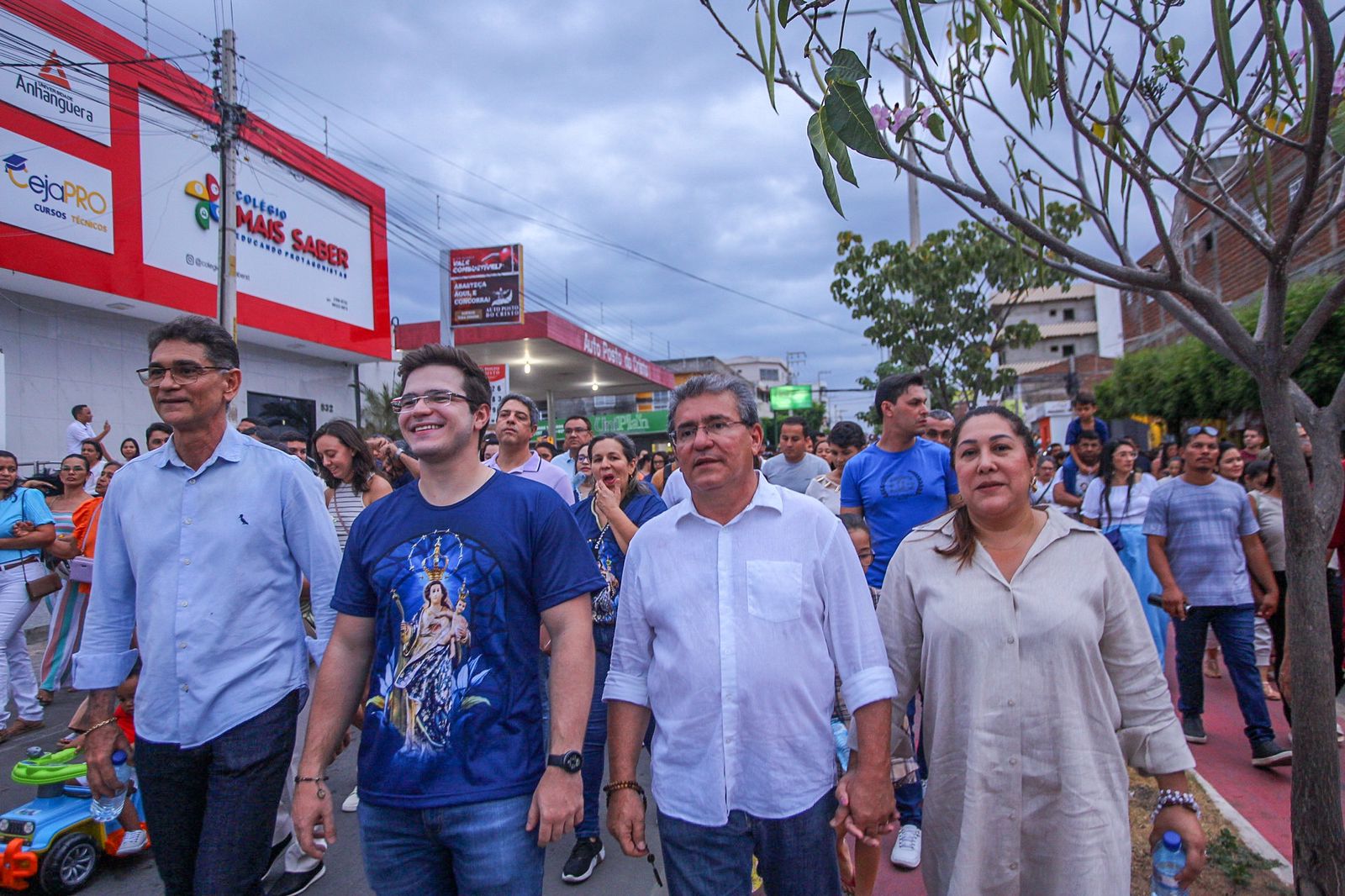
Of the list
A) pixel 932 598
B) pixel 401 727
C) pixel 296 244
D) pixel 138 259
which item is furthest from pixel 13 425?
pixel 932 598

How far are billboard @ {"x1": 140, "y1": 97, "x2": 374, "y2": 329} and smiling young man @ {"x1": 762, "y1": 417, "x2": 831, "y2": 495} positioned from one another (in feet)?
33.0

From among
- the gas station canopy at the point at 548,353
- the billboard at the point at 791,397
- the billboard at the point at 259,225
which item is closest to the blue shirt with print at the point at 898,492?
the billboard at the point at 259,225

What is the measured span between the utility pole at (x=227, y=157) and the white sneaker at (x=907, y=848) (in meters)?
11.1

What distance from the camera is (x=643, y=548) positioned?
2.38 m

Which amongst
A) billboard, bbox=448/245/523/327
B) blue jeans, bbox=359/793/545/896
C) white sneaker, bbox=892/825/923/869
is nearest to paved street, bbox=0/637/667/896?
white sneaker, bbox=892/825/923/869

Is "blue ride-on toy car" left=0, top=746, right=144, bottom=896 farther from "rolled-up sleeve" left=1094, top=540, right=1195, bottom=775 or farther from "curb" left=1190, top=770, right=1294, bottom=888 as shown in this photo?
"curb" left=1190, top=770, right=1294, bottom=888

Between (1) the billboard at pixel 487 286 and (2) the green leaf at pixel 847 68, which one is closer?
(2) the green leaf at pixel 847 68

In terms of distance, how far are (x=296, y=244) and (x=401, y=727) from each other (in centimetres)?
1819

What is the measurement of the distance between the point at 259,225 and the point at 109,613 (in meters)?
16.4

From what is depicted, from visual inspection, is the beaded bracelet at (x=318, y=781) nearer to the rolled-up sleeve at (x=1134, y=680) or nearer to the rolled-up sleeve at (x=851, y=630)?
the rolled-up sleeve at (x=851, y=630)

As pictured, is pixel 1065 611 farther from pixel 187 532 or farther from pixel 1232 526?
pixel 1232 526

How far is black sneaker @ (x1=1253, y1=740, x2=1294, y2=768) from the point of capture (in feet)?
14.9

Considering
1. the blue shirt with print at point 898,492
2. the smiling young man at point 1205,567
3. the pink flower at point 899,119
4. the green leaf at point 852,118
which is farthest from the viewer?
the smiling young man at point 1205,567

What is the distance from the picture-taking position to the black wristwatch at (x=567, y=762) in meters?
2.05
